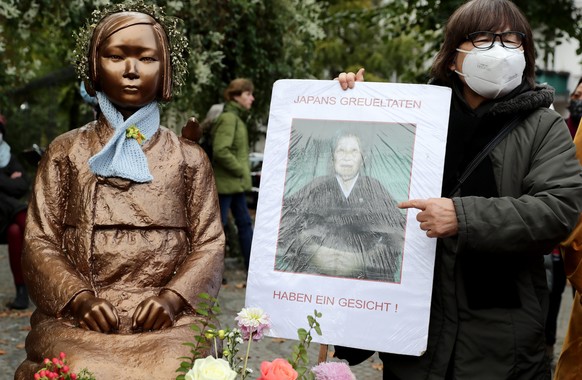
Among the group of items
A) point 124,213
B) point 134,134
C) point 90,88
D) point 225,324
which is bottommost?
point 225,324

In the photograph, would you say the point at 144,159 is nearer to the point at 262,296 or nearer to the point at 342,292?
the point at 262,296

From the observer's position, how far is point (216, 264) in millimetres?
3246

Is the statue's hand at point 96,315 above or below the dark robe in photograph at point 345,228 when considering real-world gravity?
below

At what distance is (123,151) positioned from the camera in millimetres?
3178

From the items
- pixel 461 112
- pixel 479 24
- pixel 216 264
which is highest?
pixel 479 24

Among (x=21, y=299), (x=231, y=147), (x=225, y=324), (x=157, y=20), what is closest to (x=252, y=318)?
(x=157, y=20)

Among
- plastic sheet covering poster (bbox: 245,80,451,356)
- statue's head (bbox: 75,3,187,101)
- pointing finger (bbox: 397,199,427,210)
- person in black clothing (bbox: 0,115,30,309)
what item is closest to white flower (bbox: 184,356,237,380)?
plastic sheet covering poster (bbox: 245,80,451,356)

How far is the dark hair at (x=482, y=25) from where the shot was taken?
9.41 ft

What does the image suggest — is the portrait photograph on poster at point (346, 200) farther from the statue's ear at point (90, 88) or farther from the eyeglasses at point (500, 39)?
the statue's ear at point (90, 88)

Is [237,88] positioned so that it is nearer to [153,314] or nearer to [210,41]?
[210,41]

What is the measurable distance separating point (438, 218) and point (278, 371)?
0.78 metres

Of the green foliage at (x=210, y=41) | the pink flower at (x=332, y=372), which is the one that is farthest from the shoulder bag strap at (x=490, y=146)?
the green foliage at (x=210, y=41)

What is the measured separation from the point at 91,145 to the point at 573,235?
1863 millimetres

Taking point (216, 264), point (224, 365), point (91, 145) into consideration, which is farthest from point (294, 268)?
point (91, 145)
